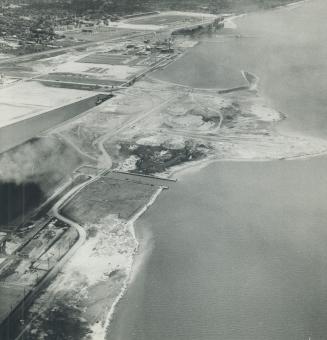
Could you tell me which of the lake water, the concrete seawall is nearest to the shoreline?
the lake water

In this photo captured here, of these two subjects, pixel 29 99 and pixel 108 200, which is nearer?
pixel 108 200

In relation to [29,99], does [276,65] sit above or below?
below

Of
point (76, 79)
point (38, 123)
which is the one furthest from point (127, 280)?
point (76, 79)

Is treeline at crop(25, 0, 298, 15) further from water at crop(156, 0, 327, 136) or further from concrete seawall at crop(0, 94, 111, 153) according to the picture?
concrete seawall at crop(0, 94, 111, 153)

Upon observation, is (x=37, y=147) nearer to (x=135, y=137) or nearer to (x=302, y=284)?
(x=135, y=137)

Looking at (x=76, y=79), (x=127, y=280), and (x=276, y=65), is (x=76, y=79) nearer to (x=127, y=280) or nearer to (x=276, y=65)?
(x=276, y=65)

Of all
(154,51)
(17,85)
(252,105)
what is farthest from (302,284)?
(154,51)
